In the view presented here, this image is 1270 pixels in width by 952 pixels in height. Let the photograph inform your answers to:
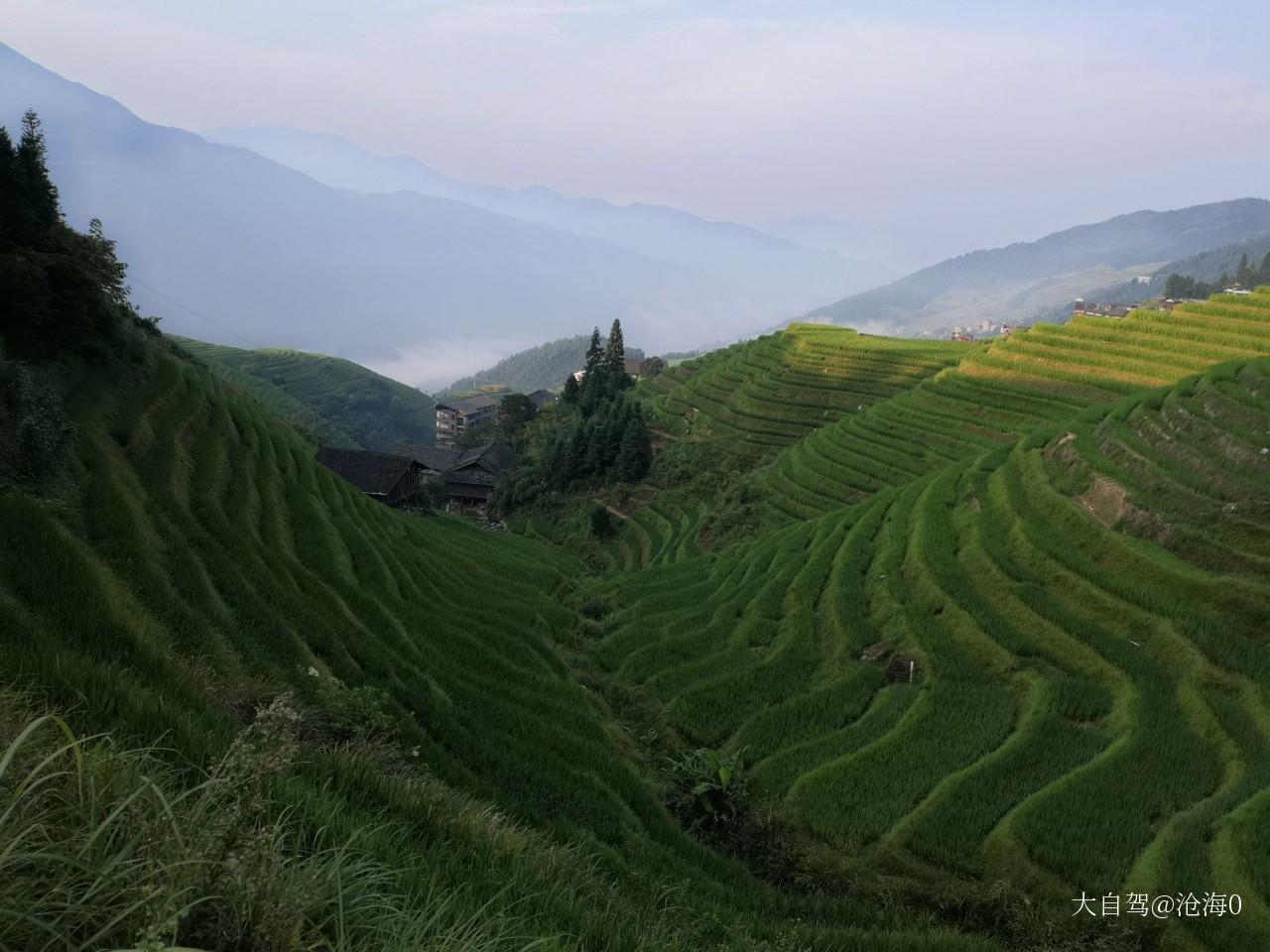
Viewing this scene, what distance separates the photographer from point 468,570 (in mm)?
20891

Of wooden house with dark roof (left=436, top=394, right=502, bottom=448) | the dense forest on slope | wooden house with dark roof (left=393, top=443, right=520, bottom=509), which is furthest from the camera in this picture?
the dense forest on slope

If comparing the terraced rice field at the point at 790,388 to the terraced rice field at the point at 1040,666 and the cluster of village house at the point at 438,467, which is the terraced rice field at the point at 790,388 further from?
the terraced rice field at the point at 1040,666

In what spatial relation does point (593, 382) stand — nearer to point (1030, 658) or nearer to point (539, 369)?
point (1030, 658)

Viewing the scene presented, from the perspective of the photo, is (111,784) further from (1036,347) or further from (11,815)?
(1036,347)

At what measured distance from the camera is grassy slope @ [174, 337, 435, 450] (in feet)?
286

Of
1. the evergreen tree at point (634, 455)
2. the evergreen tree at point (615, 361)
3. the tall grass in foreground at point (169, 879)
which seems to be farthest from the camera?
the evergreen tree at point (615, 361)

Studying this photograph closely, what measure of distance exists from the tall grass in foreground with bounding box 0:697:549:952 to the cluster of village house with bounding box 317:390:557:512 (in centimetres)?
3164

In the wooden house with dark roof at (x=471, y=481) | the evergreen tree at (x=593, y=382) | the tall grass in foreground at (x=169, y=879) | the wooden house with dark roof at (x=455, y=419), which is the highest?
the evergreen tree at (x=593, y=382)

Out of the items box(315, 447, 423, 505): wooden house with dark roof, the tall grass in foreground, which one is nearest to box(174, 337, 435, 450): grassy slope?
box(315, 447, 423, 505): wooden house with dark roof

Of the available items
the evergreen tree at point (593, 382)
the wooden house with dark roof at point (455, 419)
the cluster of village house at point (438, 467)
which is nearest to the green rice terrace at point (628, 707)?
the cluster of village house at point (438, 467)

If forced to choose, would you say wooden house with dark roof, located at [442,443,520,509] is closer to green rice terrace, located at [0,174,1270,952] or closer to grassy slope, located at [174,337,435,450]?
green rice terrace, located at [0,174,1270,952]

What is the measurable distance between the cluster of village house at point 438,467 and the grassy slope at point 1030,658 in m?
18.8

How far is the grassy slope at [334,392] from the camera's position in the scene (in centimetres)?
8706

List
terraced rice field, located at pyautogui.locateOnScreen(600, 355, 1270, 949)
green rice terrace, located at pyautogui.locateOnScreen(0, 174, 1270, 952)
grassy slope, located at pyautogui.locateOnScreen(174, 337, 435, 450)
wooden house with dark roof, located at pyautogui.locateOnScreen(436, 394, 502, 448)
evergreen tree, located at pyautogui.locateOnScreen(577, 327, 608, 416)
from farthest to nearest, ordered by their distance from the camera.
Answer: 1. wooden house with dark roof, located at pyautogui.locateOnScreen(436, 394, 502, 448)
2. grassy slope, located at pyautogui.locateOnScreen(174, 337, 435, 450)
3. evergreen tree, located at pyautogui.locateOnScreen(577, 327, 608, 416)
4. terraced rice field, located at pyautogui.locateOnScreen(600, 355, 1270, 949)
5. green rice terrace, located at pyautogui.locateOnScreen(0, 174, 1270, 952)
